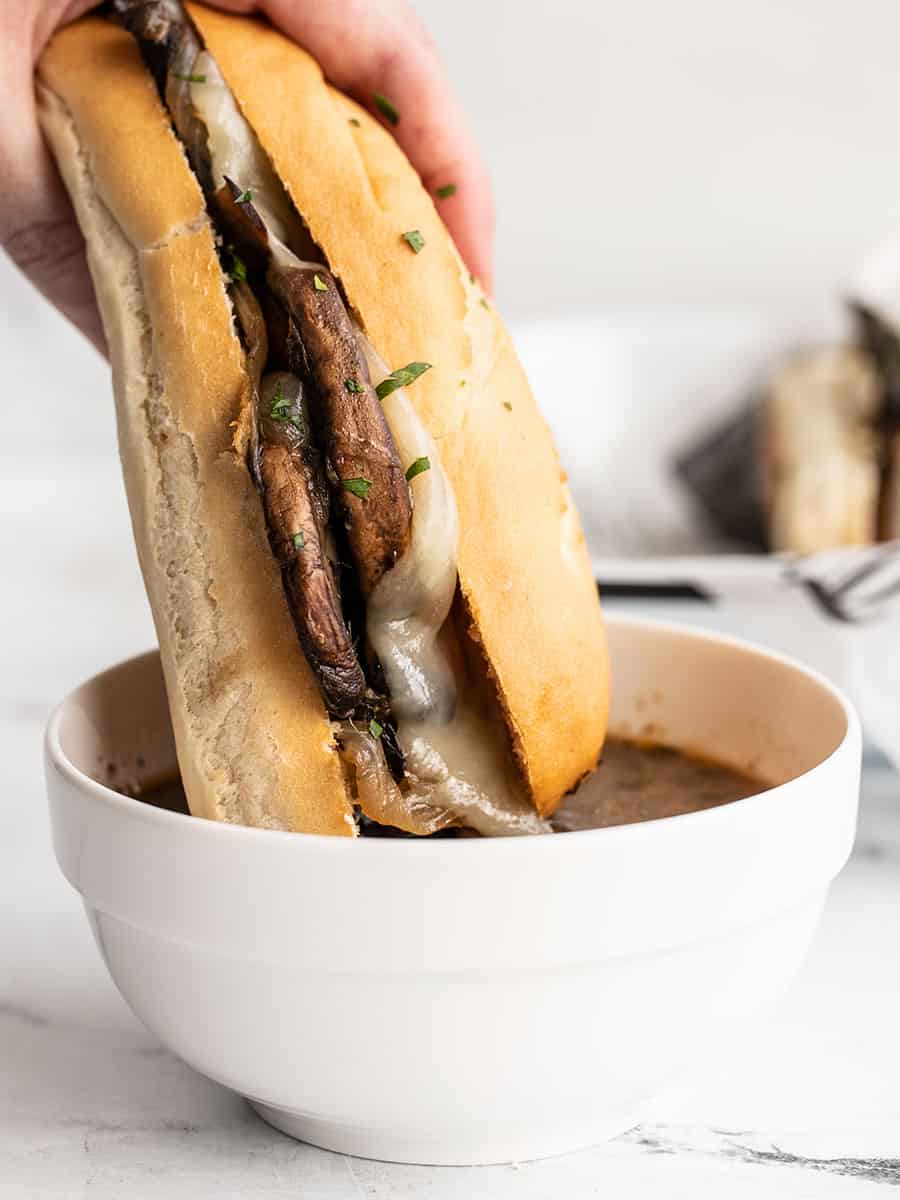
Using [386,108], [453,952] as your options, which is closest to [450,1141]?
[453,952]

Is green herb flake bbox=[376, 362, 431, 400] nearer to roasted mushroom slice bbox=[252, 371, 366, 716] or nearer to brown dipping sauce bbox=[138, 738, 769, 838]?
roasted mushroom slice bbox=[252, 371, 366, 716]

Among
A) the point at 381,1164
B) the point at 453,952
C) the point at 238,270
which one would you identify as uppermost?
the point at 238,270

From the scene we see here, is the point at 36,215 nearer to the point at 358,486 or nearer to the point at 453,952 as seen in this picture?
the point at 358,486

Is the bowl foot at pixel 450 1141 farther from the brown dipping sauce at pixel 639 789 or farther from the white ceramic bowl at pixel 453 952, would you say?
the brown dipping sauce at pixel 639 789

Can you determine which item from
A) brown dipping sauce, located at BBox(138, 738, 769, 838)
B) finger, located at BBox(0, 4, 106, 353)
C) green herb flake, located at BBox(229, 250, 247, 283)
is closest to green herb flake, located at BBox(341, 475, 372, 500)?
green herb flake, located at BBox(229, 250, 247, 283)

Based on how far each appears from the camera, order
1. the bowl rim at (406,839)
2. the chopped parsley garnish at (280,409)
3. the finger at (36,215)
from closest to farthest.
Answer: the bowl rim at (406,839) → the chopped parsley garnish at (280,409) → the finger at (36,215)

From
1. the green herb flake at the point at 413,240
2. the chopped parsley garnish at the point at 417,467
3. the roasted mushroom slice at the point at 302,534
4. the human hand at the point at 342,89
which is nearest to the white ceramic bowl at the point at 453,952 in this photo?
the roasted mushroom slice at the point at 302,534
